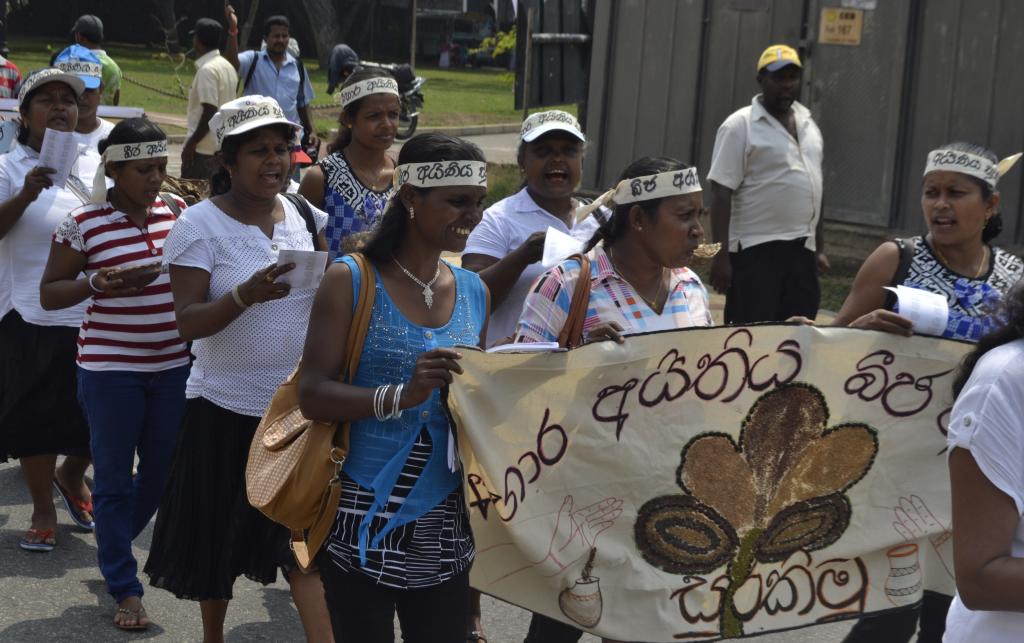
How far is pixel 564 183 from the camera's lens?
220 inches

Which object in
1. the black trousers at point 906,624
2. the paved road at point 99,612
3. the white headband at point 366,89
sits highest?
the white headband at point 366,89

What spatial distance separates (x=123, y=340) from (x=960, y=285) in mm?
2949

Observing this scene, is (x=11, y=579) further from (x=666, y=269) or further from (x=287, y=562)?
(x=666, y=269)

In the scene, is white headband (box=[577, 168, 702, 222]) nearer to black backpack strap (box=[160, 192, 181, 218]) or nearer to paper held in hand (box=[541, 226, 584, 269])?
paper held in hand (box=[541, 226, 584, 269])

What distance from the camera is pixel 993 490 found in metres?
2.79

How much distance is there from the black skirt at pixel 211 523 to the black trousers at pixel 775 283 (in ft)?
12.4

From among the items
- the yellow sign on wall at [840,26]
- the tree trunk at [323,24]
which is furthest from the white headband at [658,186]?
the tree trunk at [323,24]

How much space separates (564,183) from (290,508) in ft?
7.08

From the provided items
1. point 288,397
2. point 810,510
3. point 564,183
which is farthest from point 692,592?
point 564,183

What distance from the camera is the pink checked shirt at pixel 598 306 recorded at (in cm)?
442

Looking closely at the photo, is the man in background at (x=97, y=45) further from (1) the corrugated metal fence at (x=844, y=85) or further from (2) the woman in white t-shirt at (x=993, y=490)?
(2) the woman in white t-shirt at (x=993, y=490)

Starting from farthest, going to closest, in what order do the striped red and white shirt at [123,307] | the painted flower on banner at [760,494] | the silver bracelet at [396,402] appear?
1. the striped red and white shirt at [123,307]
2. the painted flower on banner at [760,494]
3. the silver bracelet at [396,402]

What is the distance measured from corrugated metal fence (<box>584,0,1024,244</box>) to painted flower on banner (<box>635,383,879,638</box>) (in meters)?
7.99

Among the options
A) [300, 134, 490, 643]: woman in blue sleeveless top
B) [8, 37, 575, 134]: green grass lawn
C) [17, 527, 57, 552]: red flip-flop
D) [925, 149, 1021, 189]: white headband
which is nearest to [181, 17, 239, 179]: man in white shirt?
[17, 527, 57, 552]: red flip-flop
